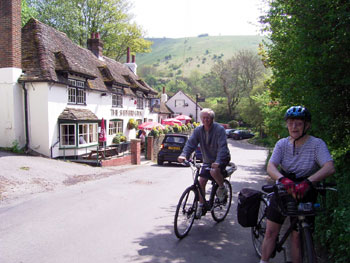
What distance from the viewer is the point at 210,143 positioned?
5367 millimetres

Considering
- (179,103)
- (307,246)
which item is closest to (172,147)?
(307,246)

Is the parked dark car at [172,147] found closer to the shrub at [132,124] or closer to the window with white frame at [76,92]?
the window with white frame at [76,92]

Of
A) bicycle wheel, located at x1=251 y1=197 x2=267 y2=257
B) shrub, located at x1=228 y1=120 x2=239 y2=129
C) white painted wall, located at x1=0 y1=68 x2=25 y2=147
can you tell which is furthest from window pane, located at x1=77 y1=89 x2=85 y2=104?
shrub, located at x1=228 y1=120 x2=239 y2=129

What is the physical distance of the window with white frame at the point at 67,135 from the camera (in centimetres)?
1633

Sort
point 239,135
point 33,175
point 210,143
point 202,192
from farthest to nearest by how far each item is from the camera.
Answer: point 239,135
point 33,175
point 210,143
point 202,192

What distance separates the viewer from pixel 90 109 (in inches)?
770

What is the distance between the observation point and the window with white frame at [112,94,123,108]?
921 inches

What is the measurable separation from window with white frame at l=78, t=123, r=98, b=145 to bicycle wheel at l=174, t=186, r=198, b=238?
13478mm

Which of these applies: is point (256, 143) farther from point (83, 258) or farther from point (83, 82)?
point (83, 258)

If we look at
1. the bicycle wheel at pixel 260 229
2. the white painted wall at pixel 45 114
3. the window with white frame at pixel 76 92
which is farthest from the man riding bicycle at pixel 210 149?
the window with white frame at pixel 76 92

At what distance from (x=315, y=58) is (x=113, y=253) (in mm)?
4370

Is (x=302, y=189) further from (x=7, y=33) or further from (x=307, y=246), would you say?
(x=7, y=33)

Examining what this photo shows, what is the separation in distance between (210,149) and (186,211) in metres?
1.24

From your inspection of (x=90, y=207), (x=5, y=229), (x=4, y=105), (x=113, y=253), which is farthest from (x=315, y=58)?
(x=4, y=105)
